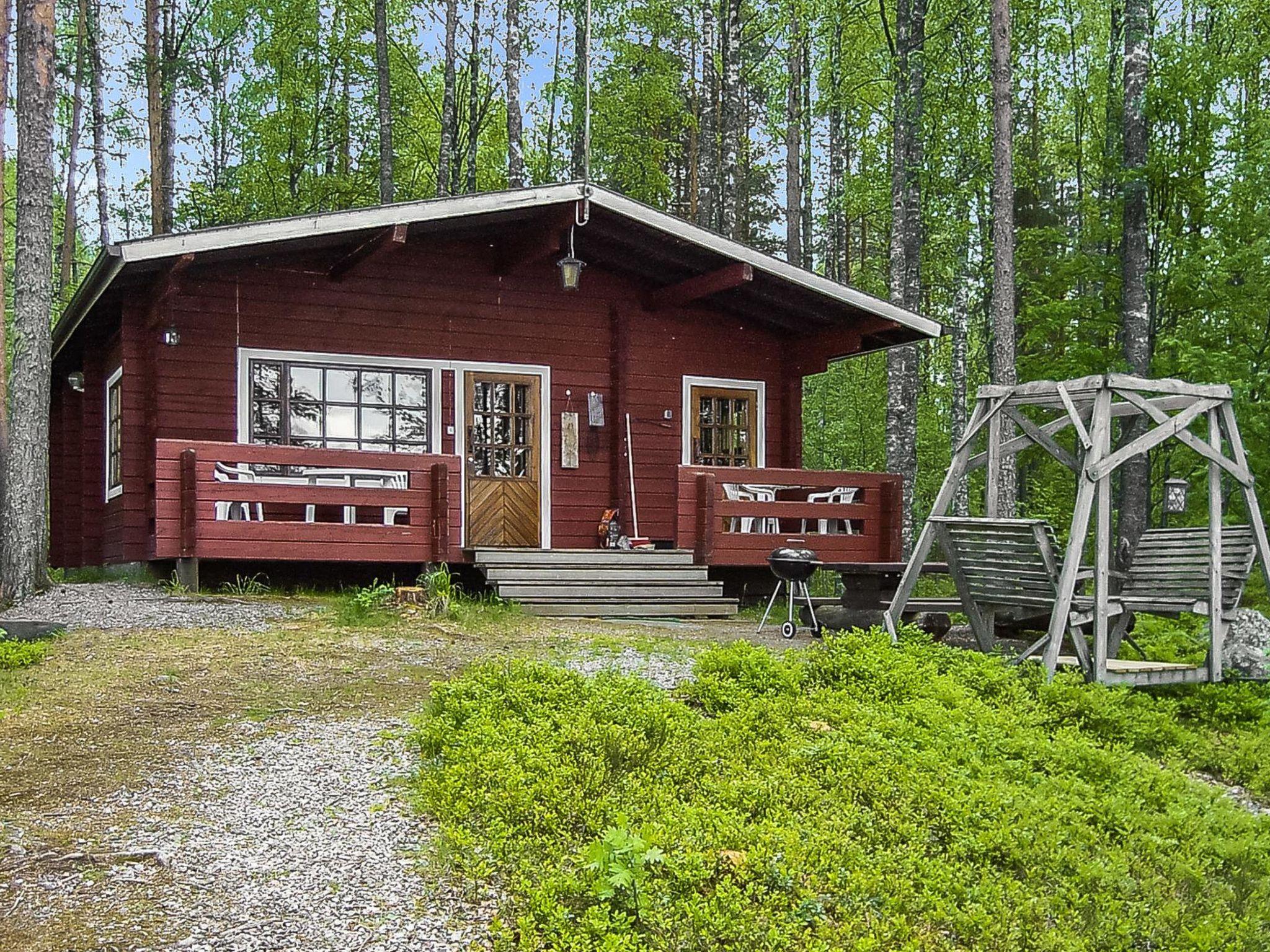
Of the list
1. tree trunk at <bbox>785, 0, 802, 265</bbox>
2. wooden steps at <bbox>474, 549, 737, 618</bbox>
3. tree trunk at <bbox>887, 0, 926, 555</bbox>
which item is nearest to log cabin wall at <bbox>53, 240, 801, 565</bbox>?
wooden steps at <bbox>474, 549, 737, 618</bbox>

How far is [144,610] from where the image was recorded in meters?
8.59

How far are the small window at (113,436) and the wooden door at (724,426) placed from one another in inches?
230

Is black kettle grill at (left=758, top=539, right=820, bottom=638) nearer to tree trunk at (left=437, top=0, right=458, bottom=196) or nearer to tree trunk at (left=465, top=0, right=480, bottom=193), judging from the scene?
tree trunk at (left=437, top=0, right=458, bottom=196)

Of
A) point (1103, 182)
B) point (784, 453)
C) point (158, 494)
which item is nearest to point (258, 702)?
point (158, 494)

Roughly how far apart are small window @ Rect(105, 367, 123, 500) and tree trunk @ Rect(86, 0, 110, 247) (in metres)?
11.2

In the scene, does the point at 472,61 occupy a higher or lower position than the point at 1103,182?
higher

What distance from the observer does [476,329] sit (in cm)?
1208

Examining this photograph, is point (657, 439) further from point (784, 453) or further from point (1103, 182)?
point (1103, 182)

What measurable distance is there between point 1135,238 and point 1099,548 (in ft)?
33.0

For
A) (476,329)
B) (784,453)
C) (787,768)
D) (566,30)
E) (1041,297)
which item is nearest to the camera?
(787,768)

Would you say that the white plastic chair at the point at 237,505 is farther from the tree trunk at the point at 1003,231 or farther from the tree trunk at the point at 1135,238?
the tree trunk at the point at 1135,238

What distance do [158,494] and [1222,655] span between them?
305 inches

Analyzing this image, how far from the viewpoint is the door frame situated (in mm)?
11984

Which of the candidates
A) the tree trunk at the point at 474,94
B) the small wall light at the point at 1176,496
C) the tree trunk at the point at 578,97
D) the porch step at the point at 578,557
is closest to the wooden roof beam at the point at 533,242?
the porch step at the point at 578,557
